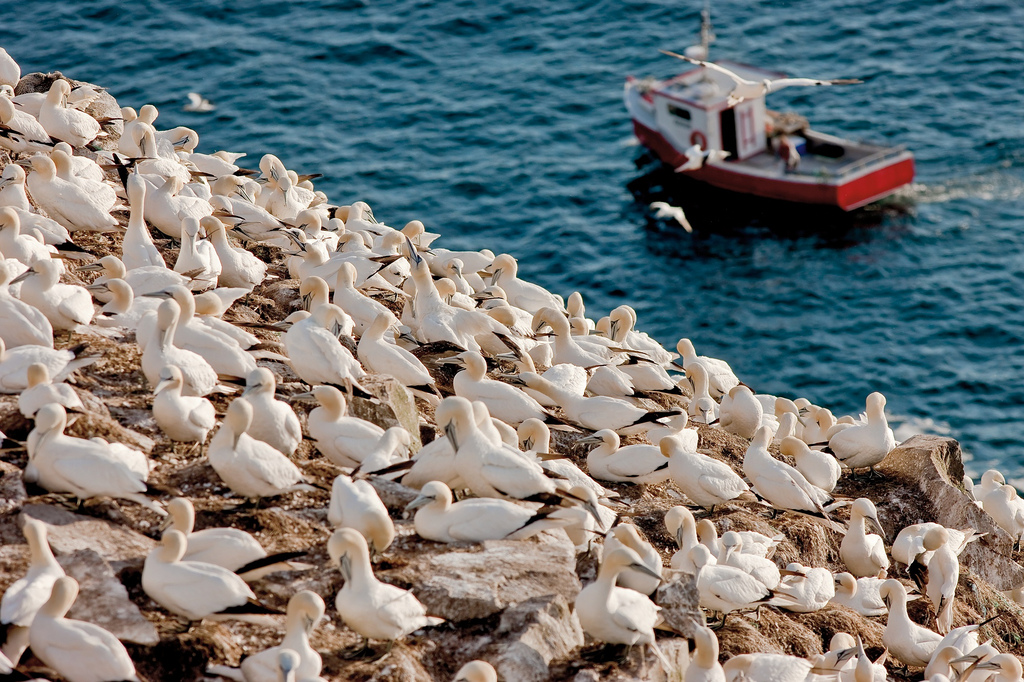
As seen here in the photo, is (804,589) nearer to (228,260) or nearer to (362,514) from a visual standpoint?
(362,514)

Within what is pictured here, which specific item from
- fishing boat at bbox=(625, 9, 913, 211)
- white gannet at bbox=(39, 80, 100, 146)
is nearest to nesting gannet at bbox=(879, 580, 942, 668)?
white gannet at bbox=(39, 80, 100, 146)

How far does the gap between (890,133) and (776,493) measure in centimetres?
2065

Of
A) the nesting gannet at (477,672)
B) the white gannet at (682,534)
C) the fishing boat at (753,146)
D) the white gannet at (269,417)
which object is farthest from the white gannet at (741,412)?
the fishing boat at (753,146)

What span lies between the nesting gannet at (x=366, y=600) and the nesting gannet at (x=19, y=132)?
793 centimetres

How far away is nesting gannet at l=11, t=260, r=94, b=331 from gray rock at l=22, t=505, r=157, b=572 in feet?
7.62

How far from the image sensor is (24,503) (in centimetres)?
640

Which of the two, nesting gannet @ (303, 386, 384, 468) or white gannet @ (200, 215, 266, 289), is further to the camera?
white gannet @ (200, 215, 266, 289)

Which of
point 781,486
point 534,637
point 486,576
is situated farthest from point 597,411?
point 534,637

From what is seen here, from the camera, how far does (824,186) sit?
24.8m

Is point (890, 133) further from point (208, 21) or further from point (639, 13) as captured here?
point (208, 21)

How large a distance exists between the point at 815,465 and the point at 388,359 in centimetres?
406

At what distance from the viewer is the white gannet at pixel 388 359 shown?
349 inches

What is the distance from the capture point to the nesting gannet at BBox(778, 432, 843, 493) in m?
9.86

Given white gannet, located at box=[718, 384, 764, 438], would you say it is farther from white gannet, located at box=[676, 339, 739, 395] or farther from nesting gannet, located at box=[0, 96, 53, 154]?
nesting gannet, located at box=[0, 96, 53, 154]
